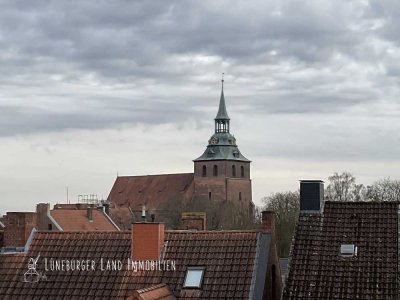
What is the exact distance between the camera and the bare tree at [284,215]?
76.9 metres

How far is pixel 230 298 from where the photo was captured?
1075 inches

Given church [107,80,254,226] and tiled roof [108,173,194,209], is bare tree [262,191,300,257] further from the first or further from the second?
tiled roof [108,173,194,209]

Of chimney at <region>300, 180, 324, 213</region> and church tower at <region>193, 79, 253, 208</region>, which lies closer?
chimney at <region>300, 180, 324, 213</region>

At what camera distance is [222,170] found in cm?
13975

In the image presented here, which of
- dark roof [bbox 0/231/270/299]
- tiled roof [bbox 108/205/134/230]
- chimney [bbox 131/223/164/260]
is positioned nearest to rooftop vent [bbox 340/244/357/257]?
dark roof [bbox 0/231/270/299]

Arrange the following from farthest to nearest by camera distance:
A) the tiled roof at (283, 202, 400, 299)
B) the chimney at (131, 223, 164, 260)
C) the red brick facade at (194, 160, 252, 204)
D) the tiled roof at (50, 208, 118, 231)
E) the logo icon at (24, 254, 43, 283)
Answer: the red brick facade at (194, 160, 252, 204), the tiled roof at (50, 208, 118, 231), the logo icon at (24, 254, 43, 283), the chimney at (131, 223, 164, 260), the tiled roof at (283, 202, 400, 299)

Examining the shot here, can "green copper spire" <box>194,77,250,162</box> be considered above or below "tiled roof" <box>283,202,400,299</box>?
above

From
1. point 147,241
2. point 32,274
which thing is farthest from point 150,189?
point 147,241

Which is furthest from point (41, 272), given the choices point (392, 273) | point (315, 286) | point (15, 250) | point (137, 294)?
point (392, 273)

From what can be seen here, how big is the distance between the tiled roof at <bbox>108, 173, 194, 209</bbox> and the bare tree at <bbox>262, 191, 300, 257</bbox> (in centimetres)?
3412

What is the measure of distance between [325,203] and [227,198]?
108 meters

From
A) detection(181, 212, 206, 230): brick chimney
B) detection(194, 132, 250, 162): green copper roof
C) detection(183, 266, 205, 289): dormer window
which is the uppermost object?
detection(194, 132, 250, 162): green copper roof

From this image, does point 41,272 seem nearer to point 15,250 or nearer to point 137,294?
point 15,250

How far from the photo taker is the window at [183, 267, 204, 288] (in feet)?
91.9
